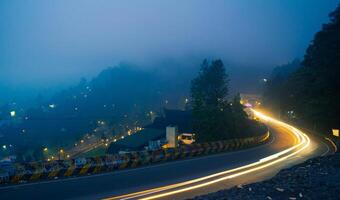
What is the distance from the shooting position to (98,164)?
18734 mm

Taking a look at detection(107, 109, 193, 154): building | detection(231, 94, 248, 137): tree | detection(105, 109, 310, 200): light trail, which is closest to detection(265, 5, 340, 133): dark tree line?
detection(231, 94, 248, 137): tree

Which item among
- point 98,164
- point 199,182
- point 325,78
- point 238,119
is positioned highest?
point 325,78

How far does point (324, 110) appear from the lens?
43.5m

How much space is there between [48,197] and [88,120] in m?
109

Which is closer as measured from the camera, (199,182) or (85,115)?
(199,182)

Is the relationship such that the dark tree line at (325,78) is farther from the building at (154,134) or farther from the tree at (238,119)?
the building at (154,134)

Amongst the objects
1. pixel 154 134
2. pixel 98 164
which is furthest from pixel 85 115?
pixel 98 164

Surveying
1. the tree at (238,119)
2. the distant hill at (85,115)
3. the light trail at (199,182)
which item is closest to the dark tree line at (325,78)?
the tree at (238,119)

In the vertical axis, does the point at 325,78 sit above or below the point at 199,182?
above

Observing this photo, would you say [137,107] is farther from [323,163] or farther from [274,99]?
[323,163]

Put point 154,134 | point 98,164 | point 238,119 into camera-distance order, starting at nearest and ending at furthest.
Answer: point 98,164, point 238,119, point 154,134

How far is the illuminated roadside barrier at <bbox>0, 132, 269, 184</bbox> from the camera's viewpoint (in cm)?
1648

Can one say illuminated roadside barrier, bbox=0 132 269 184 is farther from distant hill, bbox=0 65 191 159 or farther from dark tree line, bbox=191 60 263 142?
distant hill, bbox=0 65 191 159

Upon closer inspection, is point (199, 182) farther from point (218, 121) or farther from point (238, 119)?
point (238, 119)
